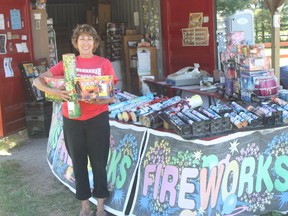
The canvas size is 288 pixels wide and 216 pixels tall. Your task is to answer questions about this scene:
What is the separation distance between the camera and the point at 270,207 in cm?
337

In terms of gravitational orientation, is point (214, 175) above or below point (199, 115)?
below

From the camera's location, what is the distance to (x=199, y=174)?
10.1 ft

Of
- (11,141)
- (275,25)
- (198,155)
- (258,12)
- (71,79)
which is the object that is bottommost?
(11,141)

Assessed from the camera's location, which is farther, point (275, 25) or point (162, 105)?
point (275, 25)

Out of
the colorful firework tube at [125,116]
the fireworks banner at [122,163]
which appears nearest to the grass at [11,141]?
the fireworks banner at [122,163]

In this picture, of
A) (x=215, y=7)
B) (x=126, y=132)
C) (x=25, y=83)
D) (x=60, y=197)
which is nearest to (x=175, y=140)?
(x=126, y=132)

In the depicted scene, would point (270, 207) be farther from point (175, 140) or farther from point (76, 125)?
point (76, 125)

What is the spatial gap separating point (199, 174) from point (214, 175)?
11 centimetres

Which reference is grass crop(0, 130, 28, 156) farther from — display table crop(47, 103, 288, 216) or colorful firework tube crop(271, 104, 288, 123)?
colorful firework tube crop(271, 104, 288, 123)

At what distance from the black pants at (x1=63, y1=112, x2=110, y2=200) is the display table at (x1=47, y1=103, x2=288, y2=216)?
21 cm

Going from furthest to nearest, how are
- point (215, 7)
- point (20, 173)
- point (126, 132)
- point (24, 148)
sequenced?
point (215, 7) → point (24, 148) → point (20, 173) → point (126, 132)

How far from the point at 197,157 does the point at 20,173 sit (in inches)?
107

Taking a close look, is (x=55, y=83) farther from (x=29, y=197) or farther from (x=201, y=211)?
(x=29, y=197)

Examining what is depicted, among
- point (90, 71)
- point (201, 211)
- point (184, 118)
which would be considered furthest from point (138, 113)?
point (201, 211)
